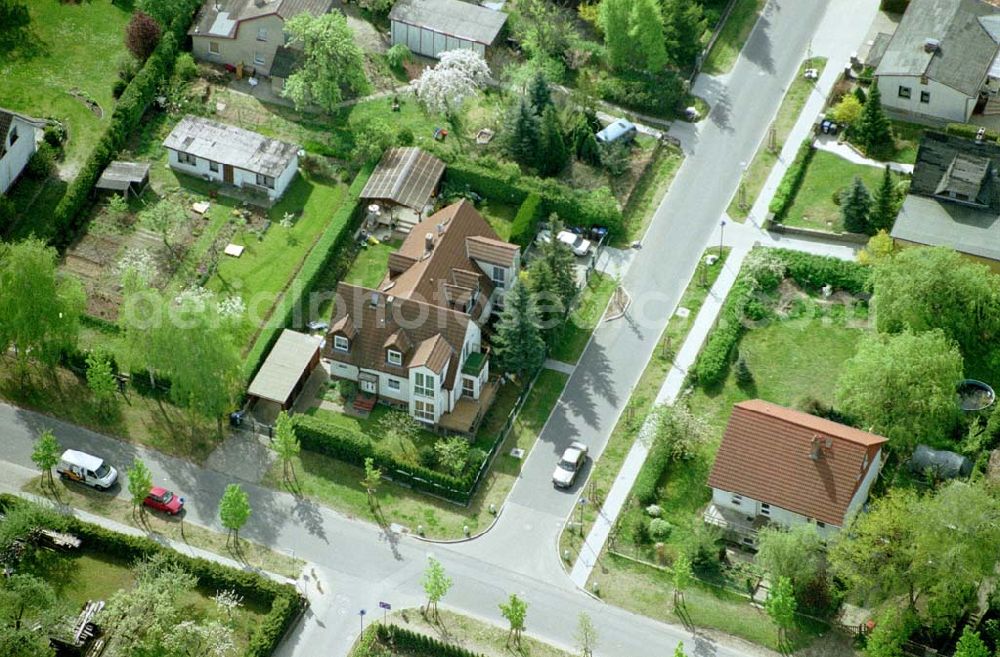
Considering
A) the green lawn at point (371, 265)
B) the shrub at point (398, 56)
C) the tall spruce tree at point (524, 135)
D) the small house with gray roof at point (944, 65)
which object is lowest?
the green lawn at point (371, 265)

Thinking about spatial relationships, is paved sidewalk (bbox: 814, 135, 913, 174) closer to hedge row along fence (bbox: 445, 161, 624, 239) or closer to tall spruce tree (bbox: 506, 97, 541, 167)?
hedge row along fence (bbox: 445, 161, 624, 239)

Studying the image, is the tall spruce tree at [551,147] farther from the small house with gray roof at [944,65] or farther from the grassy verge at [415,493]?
→ the small house with gray roof at [944,65]

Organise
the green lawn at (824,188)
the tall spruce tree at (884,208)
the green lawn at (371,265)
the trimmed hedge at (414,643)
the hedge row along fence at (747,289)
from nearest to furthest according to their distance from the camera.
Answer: the trimmed hedge at (414,643), the hedge row along fence at (747,289), the green lawn at (371,265), the tall spruce tree at (884,208), the green lawn at (824,188)

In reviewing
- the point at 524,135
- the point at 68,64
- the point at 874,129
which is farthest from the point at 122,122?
the point at 874,129

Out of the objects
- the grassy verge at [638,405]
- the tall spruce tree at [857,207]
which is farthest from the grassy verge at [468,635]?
the tall spruce tree at [857,207]

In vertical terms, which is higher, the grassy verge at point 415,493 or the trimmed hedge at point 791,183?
the trimmed hedge at point 791,183

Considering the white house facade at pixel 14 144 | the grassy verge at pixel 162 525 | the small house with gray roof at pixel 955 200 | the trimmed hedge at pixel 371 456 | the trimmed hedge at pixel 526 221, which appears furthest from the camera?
the trimmed hedge at pixel 526 221

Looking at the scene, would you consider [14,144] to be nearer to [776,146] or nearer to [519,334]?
[519,334]
